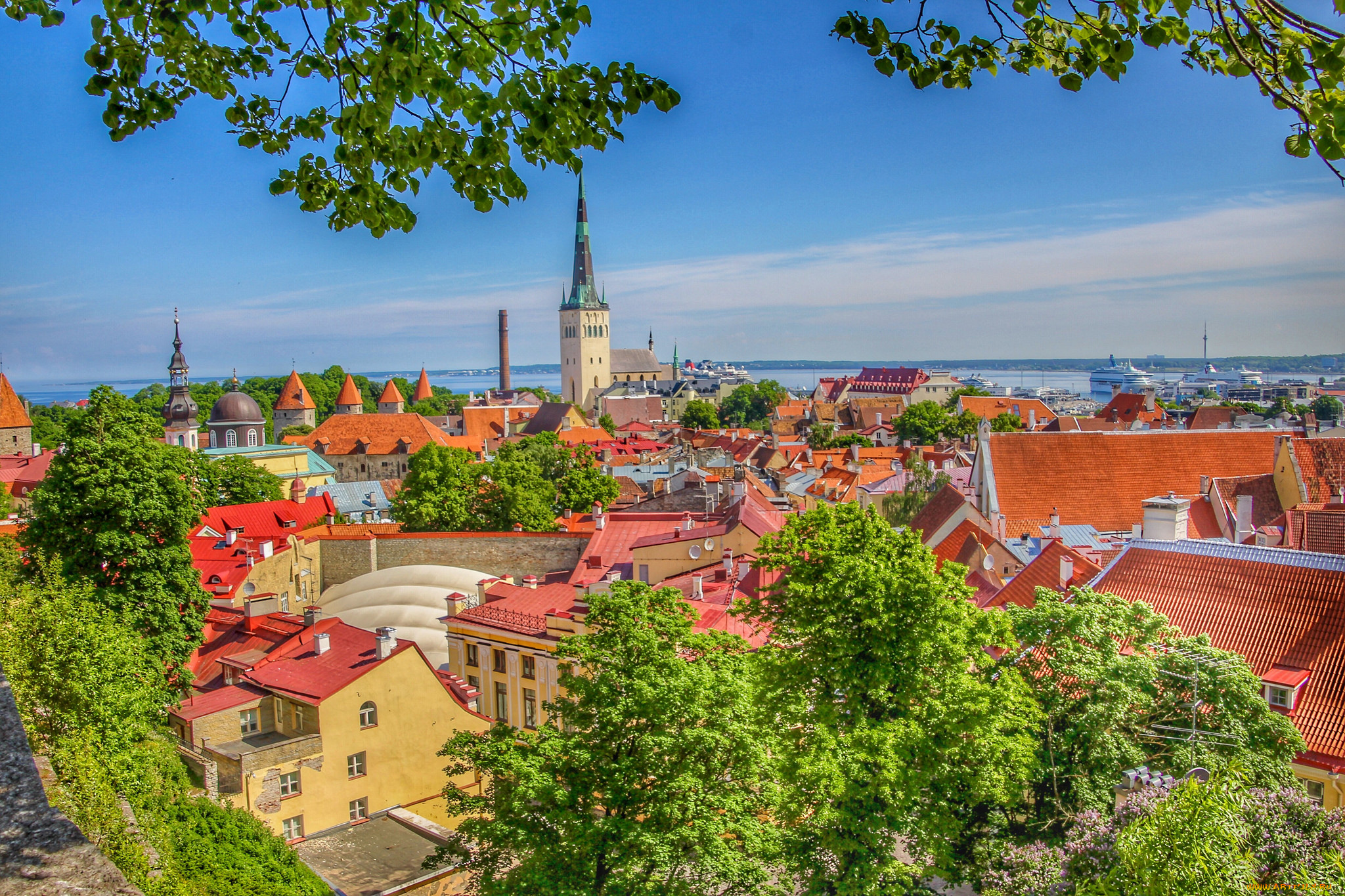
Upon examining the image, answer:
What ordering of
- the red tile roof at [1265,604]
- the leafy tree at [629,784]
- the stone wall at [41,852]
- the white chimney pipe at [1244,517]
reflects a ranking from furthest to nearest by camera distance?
1. the white chimney pipe at [1244,517]
2. the red tile roof at [1265,604]
3. the leafy tree at [629,784]
4. the stone wall at [41,852]

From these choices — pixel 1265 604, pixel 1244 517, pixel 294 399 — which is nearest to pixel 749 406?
pixel 294 399

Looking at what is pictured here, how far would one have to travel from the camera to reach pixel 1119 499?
33.8 metres

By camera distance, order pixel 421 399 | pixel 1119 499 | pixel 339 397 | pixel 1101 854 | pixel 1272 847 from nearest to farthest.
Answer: pixel 1272 847 → pixel 1101 854 → pixel 1119 499 → pixel 339 397 → pixel 421 399

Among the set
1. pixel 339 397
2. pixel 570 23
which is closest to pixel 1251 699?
pixel 570 23

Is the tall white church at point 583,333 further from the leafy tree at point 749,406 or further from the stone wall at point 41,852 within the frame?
the stone wall at point 41,852

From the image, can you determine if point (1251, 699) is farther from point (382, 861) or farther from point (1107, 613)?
point (382, 861)

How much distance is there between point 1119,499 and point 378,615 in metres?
24.4

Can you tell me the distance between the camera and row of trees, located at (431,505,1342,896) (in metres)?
12.7

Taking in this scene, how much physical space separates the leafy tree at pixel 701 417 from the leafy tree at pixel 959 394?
28.3 meters

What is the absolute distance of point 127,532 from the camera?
73.4 feet

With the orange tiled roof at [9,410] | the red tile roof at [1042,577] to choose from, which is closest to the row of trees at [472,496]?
the red tile roof at [1042,577]

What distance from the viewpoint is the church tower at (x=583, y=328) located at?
507 ft

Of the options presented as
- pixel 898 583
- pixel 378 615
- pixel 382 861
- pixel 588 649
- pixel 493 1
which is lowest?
pixel 382 861

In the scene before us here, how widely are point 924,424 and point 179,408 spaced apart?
5641cm
